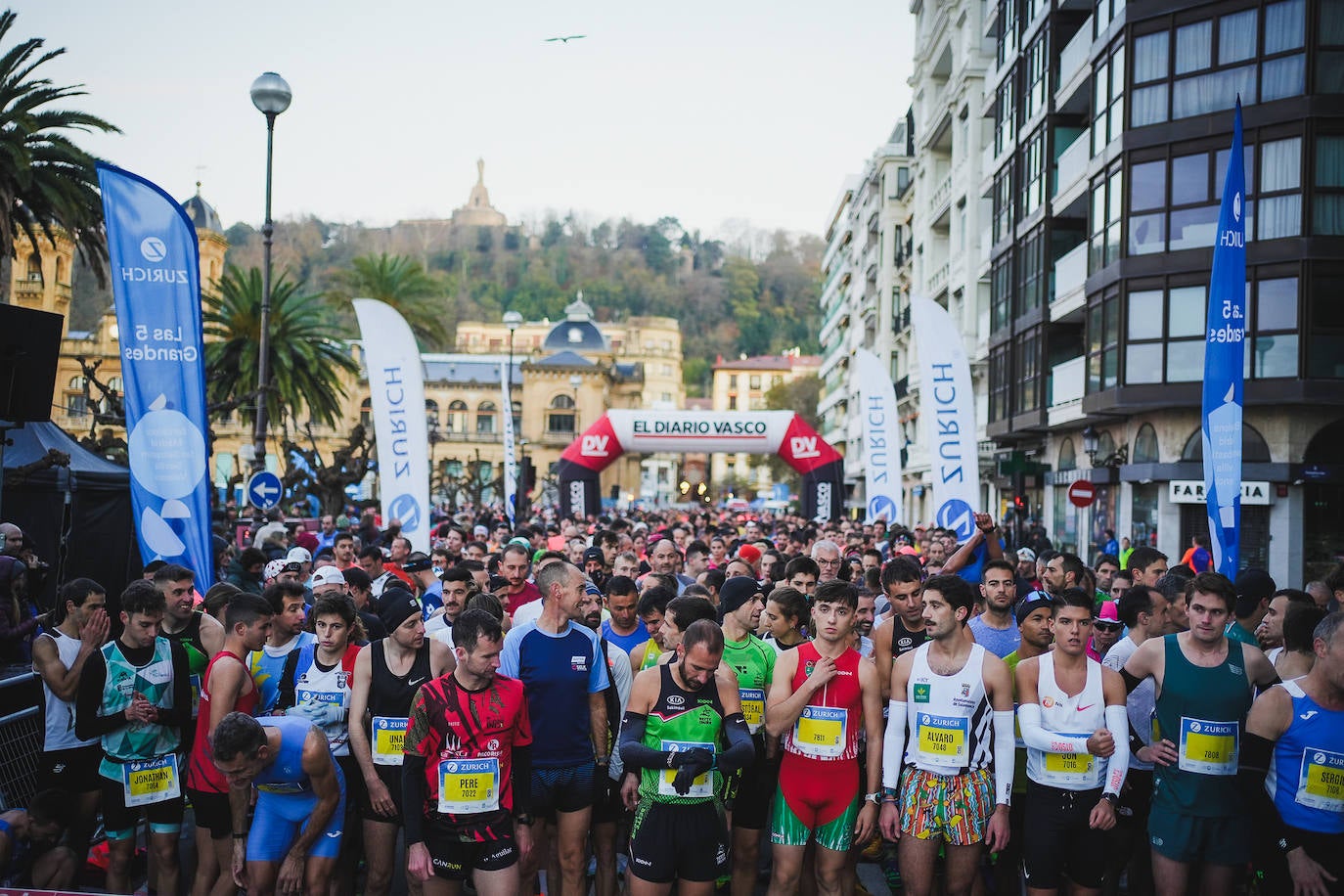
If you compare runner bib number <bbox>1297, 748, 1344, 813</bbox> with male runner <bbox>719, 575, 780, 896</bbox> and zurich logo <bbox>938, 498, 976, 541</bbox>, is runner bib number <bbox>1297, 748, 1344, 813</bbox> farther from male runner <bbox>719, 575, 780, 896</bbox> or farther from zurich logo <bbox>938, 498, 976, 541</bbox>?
zurich logo <bbox>938, 498, 976, 541</bbox>

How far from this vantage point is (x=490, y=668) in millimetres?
5512

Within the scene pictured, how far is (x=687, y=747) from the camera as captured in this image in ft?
18.7

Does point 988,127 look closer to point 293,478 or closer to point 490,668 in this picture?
A: point 293,478

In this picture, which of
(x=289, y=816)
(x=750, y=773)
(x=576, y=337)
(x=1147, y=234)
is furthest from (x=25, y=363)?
(x=576, y=337)

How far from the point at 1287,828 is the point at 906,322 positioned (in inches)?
1891

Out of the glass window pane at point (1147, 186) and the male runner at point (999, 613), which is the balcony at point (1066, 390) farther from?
the male runner at point (999, 613)

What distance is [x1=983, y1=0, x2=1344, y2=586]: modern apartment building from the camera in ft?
68.4

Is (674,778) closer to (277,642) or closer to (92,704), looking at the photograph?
(277,642)

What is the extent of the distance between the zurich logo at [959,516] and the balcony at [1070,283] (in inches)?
497

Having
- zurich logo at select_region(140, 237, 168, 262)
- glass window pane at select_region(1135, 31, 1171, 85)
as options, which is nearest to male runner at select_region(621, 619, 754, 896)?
zurich logo at select_region(140, 237, 168, 262)

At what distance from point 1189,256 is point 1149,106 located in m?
→ 3.19

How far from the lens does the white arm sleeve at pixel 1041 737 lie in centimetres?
595

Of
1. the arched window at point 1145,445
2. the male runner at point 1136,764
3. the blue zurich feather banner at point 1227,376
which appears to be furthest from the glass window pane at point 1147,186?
the male runner at point 1136,764

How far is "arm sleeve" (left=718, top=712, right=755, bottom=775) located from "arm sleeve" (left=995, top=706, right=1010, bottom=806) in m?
1.33
